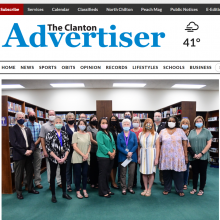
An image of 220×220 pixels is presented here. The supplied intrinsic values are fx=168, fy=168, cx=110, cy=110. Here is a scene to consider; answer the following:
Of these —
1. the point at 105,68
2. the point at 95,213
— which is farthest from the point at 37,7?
the point at 95,213

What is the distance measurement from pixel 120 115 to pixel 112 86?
52.5 inches

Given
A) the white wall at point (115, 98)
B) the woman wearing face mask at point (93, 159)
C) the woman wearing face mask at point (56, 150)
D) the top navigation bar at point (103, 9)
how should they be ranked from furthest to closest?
the white wall at point (115, 98), the woman wearing face mask at point (93, 159), the woman wearing face mask at point (56, 150), the top navigation bar at point (103, 9)

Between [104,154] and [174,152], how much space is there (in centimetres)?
126

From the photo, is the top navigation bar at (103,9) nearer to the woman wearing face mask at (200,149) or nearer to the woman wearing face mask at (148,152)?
the woman wearing face mask at (148,152)

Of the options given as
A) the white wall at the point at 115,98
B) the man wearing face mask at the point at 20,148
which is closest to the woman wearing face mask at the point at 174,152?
the man wearing face mask at the point at 20,148

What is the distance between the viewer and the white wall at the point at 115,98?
24.9 feet

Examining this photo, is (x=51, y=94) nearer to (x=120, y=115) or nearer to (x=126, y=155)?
(x=120, y=115)

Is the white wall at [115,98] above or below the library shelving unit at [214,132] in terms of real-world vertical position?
above

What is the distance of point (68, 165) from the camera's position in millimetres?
3322

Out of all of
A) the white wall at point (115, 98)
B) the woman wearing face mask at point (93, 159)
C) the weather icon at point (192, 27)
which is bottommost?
the woman wearing face mask at point (93, 159)

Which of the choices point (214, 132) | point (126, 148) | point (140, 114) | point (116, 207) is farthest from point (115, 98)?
point (116, 207)

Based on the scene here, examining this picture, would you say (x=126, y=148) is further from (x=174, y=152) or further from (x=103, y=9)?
(x=103, y=9)

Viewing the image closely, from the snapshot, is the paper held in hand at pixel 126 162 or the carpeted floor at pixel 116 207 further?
the paper held in hand at pixel 126 162

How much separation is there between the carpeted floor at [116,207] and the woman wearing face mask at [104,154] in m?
0.18
